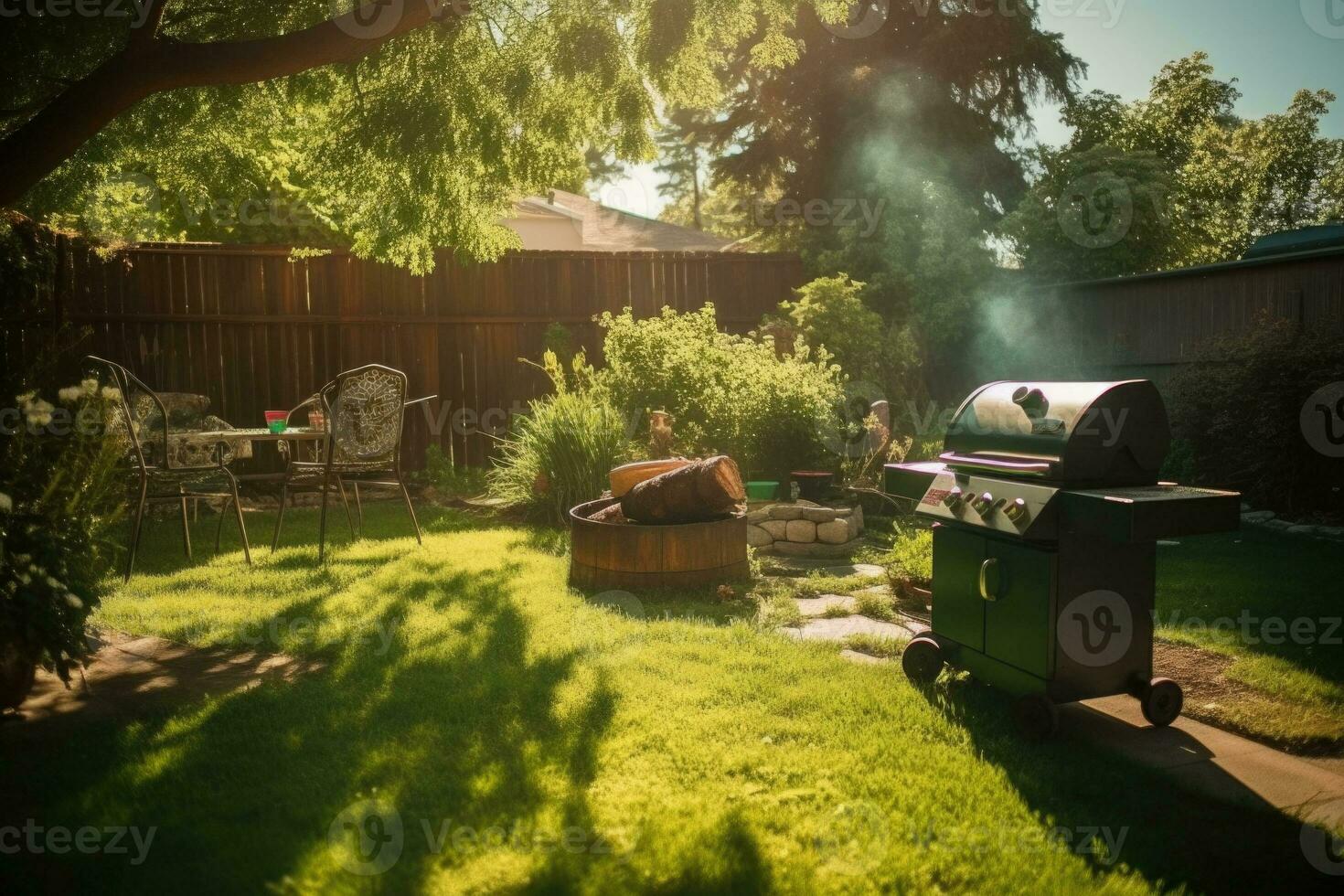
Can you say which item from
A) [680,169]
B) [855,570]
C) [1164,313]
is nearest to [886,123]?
[1164,313]

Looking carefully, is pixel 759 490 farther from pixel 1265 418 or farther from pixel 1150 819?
pixel 1150 819

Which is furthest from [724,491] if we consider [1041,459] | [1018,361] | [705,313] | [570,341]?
[1018,361]

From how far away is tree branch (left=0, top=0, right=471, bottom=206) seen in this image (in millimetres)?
4020

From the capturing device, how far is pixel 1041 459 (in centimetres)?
313

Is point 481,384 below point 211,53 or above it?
below

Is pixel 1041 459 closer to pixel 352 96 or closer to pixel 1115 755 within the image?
pixel 1115 755

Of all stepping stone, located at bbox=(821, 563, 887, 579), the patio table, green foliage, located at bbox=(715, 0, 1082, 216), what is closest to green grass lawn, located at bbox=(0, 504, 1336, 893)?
stepping stone, located at bbox=(821, 563, 887, 579)

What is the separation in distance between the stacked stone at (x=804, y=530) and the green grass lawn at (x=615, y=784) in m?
2.28

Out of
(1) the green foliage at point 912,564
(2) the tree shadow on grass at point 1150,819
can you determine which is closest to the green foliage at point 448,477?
(1) the green foliage at point 912,564

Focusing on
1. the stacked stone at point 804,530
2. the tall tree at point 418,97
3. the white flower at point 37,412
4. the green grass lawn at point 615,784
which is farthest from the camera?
the stacked stone at point 804,530

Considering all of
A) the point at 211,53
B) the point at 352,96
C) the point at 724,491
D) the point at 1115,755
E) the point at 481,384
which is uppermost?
the point at 352,96

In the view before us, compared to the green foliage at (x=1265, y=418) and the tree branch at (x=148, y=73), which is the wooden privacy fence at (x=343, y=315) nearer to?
the tree branch at (x=148, y=73)

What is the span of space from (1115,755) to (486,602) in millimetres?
3163

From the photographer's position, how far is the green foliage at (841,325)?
34.5ft
